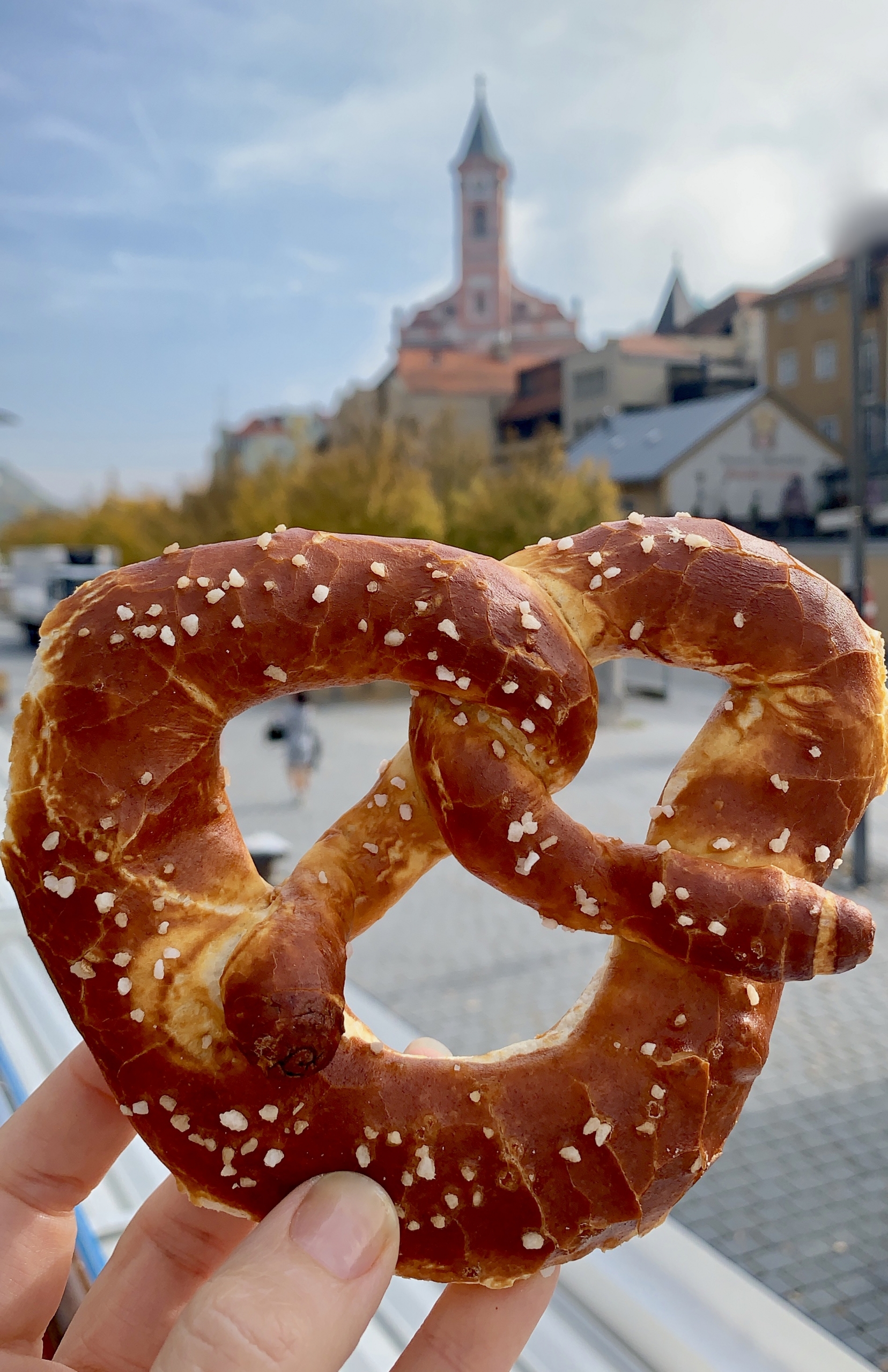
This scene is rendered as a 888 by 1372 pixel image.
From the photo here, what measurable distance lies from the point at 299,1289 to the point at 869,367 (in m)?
5.33

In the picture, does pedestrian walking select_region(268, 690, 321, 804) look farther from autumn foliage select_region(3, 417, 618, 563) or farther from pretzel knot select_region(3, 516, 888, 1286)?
pretzel knot select_region(3, 516, 888, 1286)

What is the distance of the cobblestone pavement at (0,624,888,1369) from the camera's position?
3.69m

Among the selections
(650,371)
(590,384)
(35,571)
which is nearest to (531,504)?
(650,371)

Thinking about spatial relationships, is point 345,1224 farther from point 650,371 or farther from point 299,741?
point 650,371

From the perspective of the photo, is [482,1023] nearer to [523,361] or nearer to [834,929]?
[834,929]

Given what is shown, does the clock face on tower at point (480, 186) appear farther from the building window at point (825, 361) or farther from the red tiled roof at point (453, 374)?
the building window at point (825, 361)

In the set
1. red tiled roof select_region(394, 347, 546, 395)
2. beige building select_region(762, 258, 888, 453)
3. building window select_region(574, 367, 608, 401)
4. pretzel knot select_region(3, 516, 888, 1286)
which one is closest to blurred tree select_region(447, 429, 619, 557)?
beige building select_region(762, 258, 888, 453)

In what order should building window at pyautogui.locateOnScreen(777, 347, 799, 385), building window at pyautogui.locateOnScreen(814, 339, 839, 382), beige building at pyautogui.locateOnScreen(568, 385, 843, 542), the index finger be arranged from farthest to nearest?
building window at pyautogui.locateOnScreen(777, 347, 799, 385), building window at pyautogui.locateOnScreen(814, 339, 839, 382), beige building at pyautogui.locateOnScreen(568, 385, 843, 542), the index finger

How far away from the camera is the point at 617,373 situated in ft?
77.2

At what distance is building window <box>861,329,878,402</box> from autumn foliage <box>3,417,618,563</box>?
836 centimetres

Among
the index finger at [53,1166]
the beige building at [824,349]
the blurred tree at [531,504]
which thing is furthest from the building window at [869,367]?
the blurred tree at [531,504]

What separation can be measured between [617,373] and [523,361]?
19.3m

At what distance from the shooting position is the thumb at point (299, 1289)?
1099 mm

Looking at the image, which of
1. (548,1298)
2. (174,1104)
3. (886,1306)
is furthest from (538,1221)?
(886,1306)
